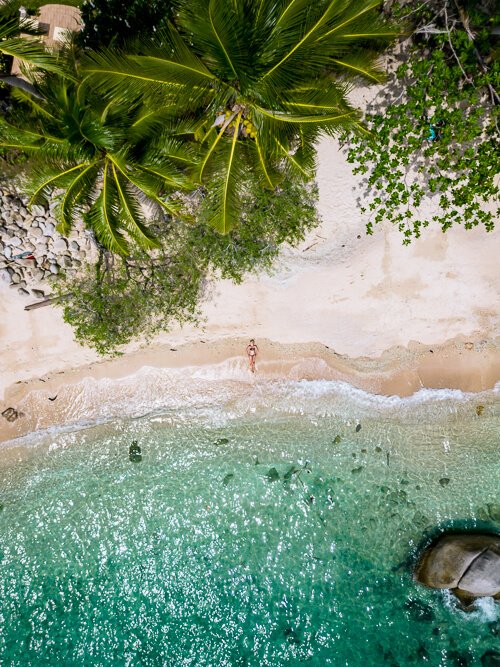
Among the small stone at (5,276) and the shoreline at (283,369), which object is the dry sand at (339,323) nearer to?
the shoreline at (283,369)

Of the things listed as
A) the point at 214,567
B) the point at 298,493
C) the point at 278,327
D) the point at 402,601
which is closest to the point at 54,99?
the point at 278,327

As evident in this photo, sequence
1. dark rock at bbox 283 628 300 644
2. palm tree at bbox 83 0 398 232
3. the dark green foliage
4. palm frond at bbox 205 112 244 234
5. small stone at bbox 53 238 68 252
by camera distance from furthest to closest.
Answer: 1. dark rock at bbox 283 628 300 644
2. small stone at bbox 53 238 68 252
3. the dark green foliage
4. palm frond at bbox 205 112 244 234
5. palm tree at bbox 83 0 398 232

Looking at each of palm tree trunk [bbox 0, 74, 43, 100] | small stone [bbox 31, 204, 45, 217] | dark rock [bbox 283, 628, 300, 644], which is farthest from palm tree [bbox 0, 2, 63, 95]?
dark rock [bbox 283, 628, 300, 644]

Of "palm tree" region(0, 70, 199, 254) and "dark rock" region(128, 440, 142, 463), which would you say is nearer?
"palm tree" region(0, 70, 199, 254)

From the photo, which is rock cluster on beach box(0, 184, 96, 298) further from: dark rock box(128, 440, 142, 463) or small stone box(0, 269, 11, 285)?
dark rock box(128, 440, 142, 463)

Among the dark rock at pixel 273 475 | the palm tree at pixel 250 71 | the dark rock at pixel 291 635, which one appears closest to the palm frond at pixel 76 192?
the palm tree at pixel 250 71

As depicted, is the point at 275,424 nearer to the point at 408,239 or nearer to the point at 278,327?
the point at 278,327
